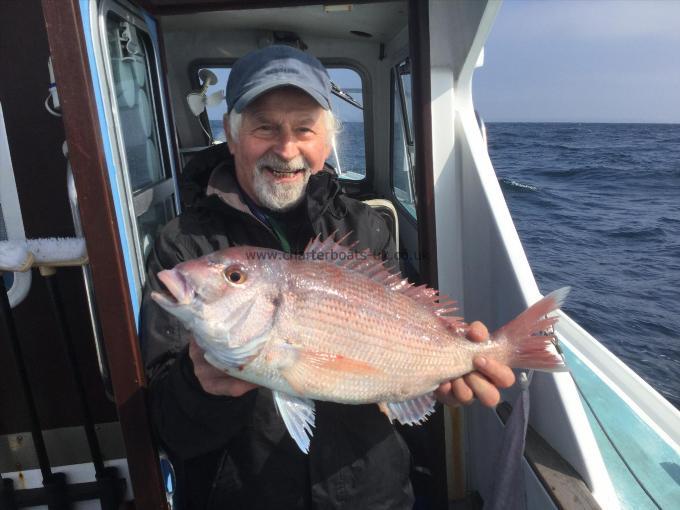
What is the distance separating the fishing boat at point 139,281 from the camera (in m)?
1.75

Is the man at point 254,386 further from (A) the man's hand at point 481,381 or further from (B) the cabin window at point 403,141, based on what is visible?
(B) the cabin window at point 403,141

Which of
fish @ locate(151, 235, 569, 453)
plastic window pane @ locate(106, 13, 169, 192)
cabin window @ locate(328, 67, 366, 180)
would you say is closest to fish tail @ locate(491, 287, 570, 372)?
fish @ locate(151, 235, 569, 453)

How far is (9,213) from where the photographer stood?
7.54 feet

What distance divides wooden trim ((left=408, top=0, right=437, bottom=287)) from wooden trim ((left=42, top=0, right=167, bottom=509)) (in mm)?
1748

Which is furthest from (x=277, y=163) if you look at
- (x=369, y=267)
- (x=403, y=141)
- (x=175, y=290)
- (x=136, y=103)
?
(x=403, y=141)

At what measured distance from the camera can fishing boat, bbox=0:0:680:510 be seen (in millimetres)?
1745

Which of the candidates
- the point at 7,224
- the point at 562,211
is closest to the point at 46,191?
the point at 7,224

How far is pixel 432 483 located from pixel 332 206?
187 cm

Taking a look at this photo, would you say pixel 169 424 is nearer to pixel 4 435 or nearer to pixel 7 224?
pixel 7 224

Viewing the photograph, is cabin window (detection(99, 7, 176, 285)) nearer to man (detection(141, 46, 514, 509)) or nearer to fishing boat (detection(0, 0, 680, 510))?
fishing boat (detection(0, 0, 680, 510))

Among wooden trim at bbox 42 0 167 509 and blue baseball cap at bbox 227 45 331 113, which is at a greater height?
blue baseball cap at bbox 227 45 331 113

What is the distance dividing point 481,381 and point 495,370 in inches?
2.9

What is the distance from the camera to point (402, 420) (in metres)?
1.82

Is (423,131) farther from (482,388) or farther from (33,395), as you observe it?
(33,395)
